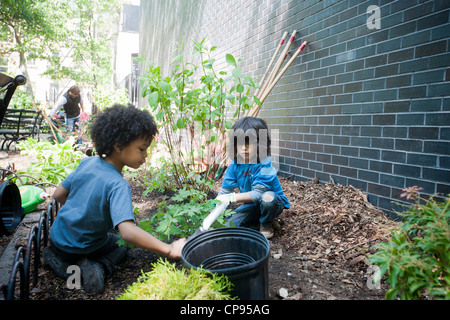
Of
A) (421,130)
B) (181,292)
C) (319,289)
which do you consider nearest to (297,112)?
(421,130)

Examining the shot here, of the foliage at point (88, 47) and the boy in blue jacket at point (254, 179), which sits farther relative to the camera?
the foliage at point (88, 47)

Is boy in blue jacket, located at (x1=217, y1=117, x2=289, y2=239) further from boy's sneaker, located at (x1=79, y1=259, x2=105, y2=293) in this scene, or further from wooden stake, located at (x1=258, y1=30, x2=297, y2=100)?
wooden stake, located at (x1=258, y1=30, x2=297, y2=100)

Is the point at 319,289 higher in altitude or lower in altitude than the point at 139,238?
lower

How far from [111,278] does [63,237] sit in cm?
41

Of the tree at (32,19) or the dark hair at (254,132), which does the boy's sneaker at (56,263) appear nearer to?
the dark hair at (254,132)

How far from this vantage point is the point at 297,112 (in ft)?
12.3

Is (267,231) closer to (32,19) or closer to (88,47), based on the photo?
(32,19)

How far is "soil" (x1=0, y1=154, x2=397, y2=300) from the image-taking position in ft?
5.58

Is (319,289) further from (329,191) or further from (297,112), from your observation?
(297,112)

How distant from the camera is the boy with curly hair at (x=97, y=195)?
1.71m

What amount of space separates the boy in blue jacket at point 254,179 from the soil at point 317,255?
0.85 ft

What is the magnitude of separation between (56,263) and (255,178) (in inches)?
61.4

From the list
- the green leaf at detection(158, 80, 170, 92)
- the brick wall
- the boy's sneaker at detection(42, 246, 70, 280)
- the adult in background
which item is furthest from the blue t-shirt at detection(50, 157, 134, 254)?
the adult in background

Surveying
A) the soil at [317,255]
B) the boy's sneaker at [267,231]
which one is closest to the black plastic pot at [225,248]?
the soil at [317,255]
